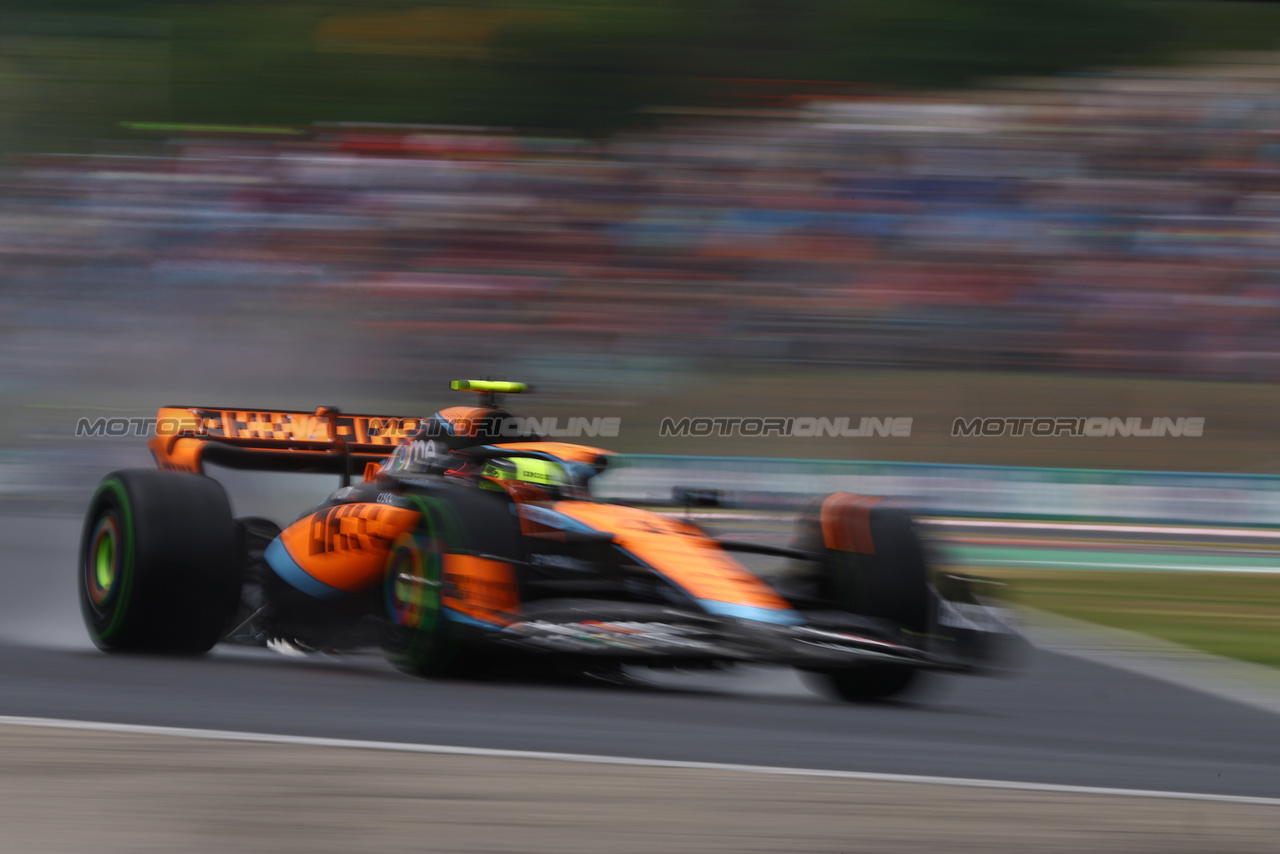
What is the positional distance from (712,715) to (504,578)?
752 mm

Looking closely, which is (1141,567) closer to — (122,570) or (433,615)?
(433,615)

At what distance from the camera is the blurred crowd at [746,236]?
47.3ft

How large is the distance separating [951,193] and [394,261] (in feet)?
18.6

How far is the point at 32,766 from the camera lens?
324cm

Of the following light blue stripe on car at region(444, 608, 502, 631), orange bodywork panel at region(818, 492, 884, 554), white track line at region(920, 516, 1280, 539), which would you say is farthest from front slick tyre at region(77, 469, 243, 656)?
white track line at region(920, 516, 1280, 539)

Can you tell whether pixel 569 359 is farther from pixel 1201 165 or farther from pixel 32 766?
pixel 32 766

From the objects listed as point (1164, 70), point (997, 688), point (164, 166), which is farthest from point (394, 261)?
point (997, 688)

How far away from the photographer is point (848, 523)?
5148 mm

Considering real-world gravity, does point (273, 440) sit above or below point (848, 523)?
above

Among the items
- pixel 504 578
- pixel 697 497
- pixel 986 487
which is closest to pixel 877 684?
pixel 697 497

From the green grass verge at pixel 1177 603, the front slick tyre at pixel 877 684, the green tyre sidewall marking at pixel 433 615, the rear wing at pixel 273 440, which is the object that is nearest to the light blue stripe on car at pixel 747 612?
the front slick tyre at pixel 877 684

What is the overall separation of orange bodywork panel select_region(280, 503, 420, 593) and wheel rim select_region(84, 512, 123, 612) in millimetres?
609

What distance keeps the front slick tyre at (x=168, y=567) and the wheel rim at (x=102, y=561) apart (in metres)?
0.02

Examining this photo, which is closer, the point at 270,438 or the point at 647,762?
the point at 647,762
